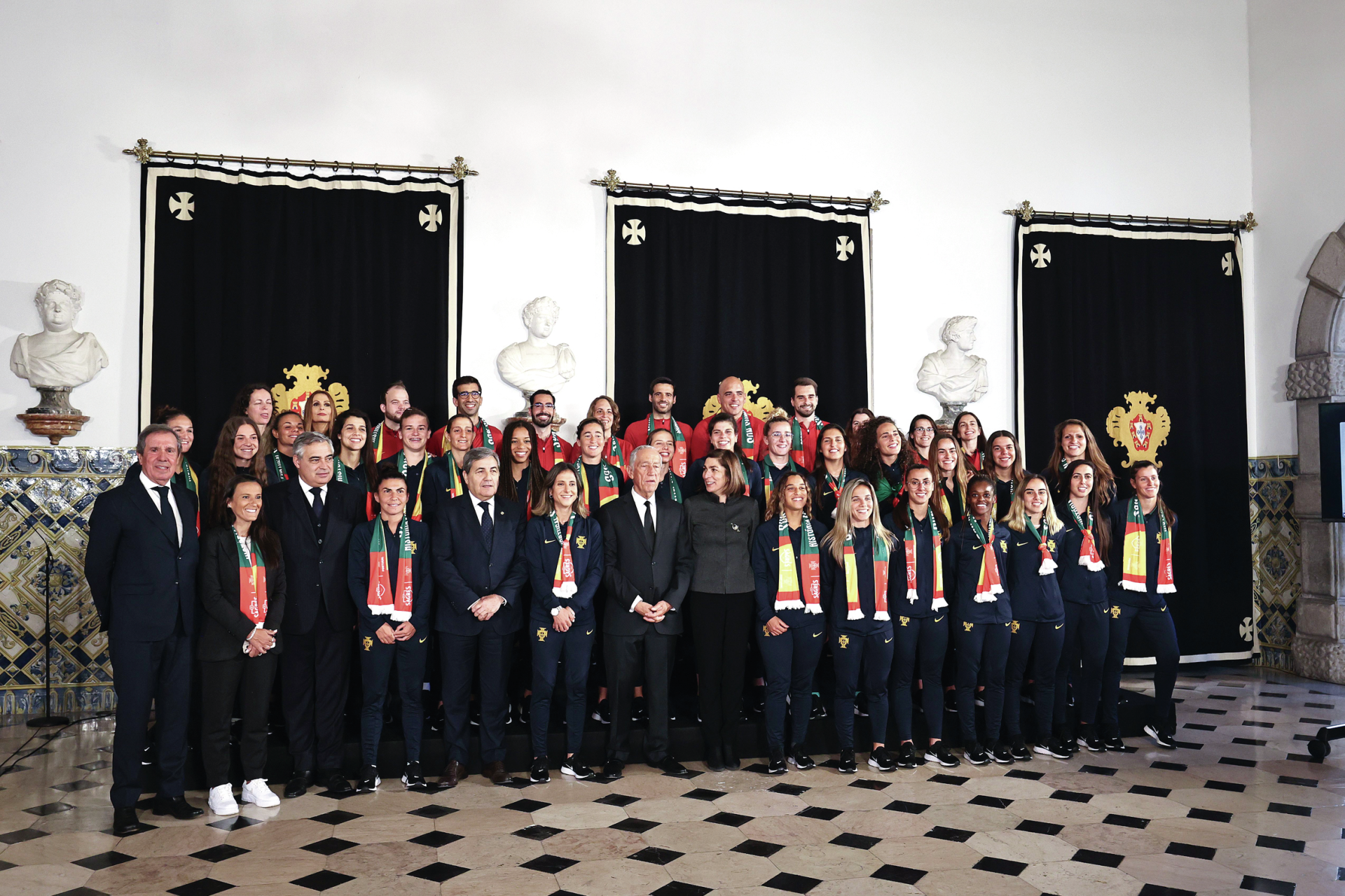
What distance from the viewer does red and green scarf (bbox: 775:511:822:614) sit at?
4594 millimetres

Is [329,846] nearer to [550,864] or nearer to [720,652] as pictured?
[550,864]

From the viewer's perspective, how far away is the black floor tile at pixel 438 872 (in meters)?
3.37

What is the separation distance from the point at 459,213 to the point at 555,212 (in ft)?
2.05

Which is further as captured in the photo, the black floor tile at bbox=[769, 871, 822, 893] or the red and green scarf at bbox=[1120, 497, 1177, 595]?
the red and green scarf at bbox=[1120, 497, 1177, 595]

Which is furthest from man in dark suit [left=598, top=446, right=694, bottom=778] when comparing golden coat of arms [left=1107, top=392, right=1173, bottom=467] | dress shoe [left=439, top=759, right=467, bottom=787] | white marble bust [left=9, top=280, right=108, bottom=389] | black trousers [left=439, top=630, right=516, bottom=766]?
golden coat of arms [left=1107, top=392, right=1173, bottom=467]

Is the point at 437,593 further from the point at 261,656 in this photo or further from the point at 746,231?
the point at 746,231

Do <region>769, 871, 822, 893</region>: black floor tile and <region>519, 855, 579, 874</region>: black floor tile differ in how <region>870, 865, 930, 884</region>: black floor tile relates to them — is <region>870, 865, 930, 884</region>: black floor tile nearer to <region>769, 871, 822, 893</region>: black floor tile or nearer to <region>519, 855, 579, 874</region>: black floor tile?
<region>769, 871, 822, 893</region>: black floor tile

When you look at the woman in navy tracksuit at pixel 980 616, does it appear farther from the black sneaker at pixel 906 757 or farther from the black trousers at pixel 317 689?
the black trousers at pixel 317 689

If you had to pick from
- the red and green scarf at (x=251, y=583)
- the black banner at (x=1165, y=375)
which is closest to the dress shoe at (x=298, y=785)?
the red and green scarf at (x=251, y=583)

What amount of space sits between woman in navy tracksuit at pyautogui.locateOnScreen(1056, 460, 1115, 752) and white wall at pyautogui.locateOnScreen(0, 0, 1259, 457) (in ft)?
7.03

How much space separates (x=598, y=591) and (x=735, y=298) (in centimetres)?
260

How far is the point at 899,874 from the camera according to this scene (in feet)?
11.2

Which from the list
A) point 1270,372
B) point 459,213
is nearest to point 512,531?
point 459,213

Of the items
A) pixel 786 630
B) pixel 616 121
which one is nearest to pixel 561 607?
pixel 786 630
